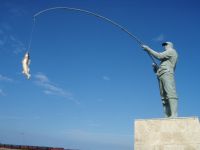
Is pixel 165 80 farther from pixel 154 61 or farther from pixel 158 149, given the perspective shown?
pixel 158 149

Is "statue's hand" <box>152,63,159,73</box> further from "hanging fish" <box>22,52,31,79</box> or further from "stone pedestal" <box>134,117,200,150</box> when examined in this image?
"hanging fish" <box>22,52,31,79</box>

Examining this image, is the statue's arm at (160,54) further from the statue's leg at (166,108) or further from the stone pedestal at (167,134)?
the stone pedestal at (167,134)

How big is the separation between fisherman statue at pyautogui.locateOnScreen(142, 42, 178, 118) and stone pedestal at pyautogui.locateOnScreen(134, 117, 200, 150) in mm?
659

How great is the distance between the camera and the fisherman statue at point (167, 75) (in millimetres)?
12948

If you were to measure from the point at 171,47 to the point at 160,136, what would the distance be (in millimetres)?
4194

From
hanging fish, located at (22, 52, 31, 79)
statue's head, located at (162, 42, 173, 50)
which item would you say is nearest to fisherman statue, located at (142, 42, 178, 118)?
statue's head, located at (162, 42, 173, 50)

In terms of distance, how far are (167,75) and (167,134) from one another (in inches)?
104

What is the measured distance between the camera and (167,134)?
40.2 ft

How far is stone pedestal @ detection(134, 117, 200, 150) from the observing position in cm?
1171

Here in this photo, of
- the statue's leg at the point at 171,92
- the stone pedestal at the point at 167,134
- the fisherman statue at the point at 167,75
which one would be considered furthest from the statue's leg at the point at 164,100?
the stone pedestal at the point at 167,134

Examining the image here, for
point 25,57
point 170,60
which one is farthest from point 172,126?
point 25,57

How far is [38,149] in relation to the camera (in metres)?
31.7

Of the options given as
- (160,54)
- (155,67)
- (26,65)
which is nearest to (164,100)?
(155,67)

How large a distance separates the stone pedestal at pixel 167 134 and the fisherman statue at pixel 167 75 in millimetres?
659
